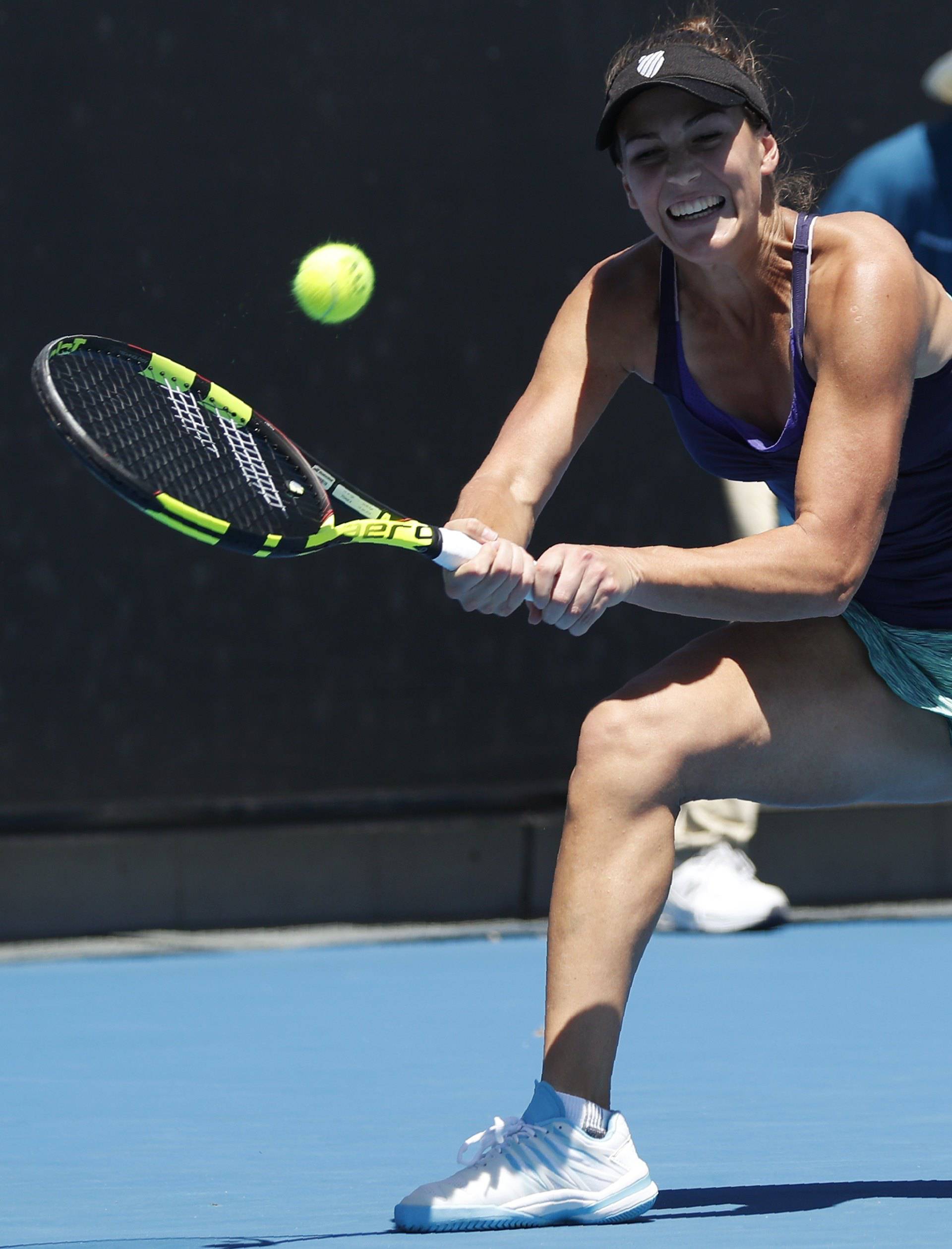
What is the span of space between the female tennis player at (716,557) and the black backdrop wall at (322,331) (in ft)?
7.26

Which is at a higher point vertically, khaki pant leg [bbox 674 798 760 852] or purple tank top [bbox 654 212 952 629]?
purple tank top [bbox 654 212 952 629]

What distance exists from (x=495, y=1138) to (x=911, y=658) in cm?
74

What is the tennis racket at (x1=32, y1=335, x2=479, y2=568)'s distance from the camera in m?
2.02

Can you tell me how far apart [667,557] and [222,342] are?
262 centimetres

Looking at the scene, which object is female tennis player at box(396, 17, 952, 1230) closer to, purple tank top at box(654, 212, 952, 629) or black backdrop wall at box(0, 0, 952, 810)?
purple tank top at box(654, 212, 952, 629)

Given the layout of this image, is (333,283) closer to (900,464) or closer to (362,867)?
(362,867)

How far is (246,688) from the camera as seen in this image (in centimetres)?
450

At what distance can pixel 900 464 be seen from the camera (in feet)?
7.42

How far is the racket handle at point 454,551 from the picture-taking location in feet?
6.58

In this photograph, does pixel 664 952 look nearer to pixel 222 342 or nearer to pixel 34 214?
pixel 222 342

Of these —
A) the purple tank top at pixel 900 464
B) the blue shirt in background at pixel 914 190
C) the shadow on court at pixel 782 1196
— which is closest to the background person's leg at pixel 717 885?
the blue shirt in background at pixel 914 190

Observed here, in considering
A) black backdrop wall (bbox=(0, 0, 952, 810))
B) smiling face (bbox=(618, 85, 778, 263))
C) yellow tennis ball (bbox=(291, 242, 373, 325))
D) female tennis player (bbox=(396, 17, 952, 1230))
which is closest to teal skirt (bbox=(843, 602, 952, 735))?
female tennis player (bbox=(396, 17, 952, 1230))

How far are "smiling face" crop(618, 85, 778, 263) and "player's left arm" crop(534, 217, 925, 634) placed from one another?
0.15m

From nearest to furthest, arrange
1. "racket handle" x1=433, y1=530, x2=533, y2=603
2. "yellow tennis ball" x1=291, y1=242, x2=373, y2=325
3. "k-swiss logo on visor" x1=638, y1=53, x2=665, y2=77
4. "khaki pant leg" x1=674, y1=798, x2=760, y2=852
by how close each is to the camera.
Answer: "racket handle" x1=433, y1=530, x2=533, y2=603, "k-swiss logo on visor" x1=638, y1=53, x2=665, y2=77, "yellow tennis ball" x1=291, y1=242, x2=373, y2=325, "khaki pant leg" x1=674, y1=798, x2=760, y2=852
